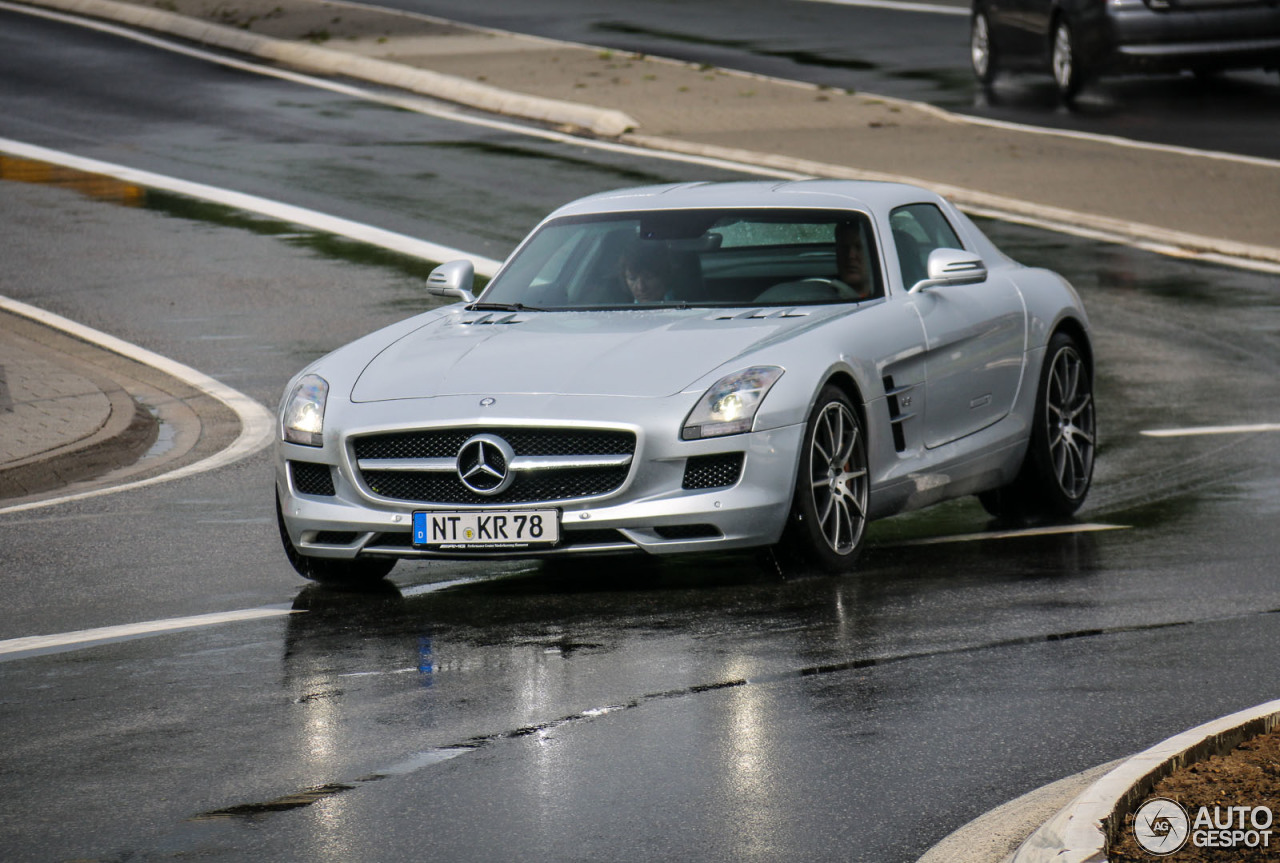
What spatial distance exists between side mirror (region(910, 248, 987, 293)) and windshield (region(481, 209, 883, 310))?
0.24 metres

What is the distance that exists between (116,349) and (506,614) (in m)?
7.87

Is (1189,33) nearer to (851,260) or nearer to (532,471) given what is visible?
(851,260)

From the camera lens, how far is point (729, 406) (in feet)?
26.8

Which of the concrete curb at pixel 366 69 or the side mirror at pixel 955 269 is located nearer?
the side mirror at pixel 955 269

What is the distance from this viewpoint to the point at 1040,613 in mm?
7836

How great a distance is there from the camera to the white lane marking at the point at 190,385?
441 inches

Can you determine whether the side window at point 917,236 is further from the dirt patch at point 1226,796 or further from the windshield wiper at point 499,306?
the dirt patch at point 1226,796

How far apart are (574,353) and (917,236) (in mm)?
2191

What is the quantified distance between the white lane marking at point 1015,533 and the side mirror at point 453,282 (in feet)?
7.02

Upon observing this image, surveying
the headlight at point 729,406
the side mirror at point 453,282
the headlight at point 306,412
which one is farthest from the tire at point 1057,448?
the headlight at point 306,412

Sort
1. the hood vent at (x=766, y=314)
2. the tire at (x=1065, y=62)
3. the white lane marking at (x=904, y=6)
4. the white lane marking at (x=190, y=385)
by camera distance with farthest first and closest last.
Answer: the white lane marking at (x=904, y=6) → the tire at (x=1065, y=62) → the white lane marking at (x=190, y=385) → the hood vent at (x=766, y=314)

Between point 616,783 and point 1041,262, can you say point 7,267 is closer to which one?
point 1041,262

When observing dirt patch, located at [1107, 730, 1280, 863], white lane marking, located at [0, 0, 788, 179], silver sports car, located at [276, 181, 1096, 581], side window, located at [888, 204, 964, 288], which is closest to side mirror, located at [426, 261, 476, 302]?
silver sports car, located at [276, 181, 1096, 581]

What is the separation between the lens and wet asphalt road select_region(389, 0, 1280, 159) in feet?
79.8
